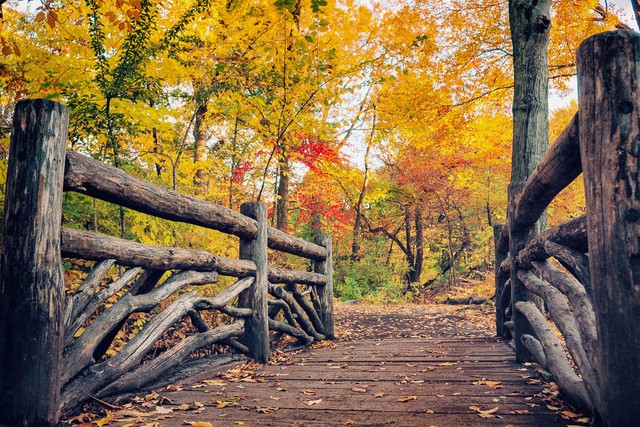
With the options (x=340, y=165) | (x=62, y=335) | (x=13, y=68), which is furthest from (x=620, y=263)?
(x=340, y=165)

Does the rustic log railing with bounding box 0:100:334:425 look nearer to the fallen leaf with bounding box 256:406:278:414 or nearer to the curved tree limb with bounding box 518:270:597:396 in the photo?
the fallen leaf with bounding box 256:406:278:414

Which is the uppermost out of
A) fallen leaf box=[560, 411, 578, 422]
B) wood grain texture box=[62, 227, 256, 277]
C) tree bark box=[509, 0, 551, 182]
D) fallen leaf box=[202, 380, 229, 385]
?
tree bark box=[509, 0, 551, 182]

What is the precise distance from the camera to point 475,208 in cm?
1825

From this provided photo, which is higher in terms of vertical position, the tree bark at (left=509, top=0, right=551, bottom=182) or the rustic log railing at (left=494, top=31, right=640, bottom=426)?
the tree bark at (left=509, top=0, right=551, bottom=182)

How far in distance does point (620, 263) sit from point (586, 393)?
2.62 feet

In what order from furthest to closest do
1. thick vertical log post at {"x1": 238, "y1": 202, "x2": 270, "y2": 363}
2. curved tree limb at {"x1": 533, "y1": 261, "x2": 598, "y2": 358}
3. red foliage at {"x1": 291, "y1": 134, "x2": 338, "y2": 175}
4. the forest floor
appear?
red foliage at {"x1": 291, "y1": 134, "x2": 338, "y2": 175} → thick vertical log post at {"x1": 238, "y1": 202, "x2": 270, "y2": 363} → the forest floor → curved tree limb at {"x1": 533, "y1": 261, "x2": 598, "y2": 358}

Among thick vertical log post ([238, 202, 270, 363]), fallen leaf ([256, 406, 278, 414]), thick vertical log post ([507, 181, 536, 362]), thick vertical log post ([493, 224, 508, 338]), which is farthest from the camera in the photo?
thick vertical log post ([493, 224, 508, 338])

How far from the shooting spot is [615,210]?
61.4 inches

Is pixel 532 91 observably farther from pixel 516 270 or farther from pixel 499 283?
pixel 516 270

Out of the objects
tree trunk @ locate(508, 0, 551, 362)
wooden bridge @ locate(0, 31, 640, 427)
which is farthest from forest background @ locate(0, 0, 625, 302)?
wooden bridge @ locate(0, 31, 640, 427)

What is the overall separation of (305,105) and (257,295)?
3214 millimetres

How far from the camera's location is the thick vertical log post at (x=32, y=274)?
1.96 m

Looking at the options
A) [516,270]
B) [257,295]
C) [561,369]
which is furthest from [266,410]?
[516,270]

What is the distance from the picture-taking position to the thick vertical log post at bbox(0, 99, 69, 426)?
1.96 metres
